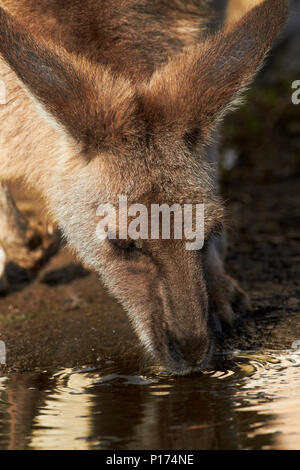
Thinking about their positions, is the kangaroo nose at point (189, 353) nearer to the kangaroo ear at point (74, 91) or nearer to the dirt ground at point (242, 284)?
the dirt ground at point (242, 284)

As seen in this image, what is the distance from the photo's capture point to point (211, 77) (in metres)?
4.42

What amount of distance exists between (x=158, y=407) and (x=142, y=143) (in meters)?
1.33

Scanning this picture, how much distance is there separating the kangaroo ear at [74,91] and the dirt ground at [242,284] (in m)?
0.99

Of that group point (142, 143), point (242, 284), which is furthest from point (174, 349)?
point (242, 284)

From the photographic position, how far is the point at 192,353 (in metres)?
4.17

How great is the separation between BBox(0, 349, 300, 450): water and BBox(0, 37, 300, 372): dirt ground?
31 cm

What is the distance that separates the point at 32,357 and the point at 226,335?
1.18 m

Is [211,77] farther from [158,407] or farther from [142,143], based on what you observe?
[158,407]

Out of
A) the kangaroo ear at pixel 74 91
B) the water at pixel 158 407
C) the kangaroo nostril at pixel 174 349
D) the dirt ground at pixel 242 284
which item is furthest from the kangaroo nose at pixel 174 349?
the kangaroo ear at pixel 74 91

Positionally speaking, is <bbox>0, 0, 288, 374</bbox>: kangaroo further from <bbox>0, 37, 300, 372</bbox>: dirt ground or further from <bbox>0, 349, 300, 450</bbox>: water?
<bbox>0, 37, 300, 372</bbox>: dirt ground

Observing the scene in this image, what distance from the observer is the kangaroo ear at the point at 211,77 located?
4.37m

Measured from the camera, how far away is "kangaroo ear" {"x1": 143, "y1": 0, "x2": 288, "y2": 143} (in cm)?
437

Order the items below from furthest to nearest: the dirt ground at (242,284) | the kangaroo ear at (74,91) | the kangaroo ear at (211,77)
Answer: the dirt ground at (242,284) → the kangaroo ear at (211,77) → the kangaroo ear at (74,91)
